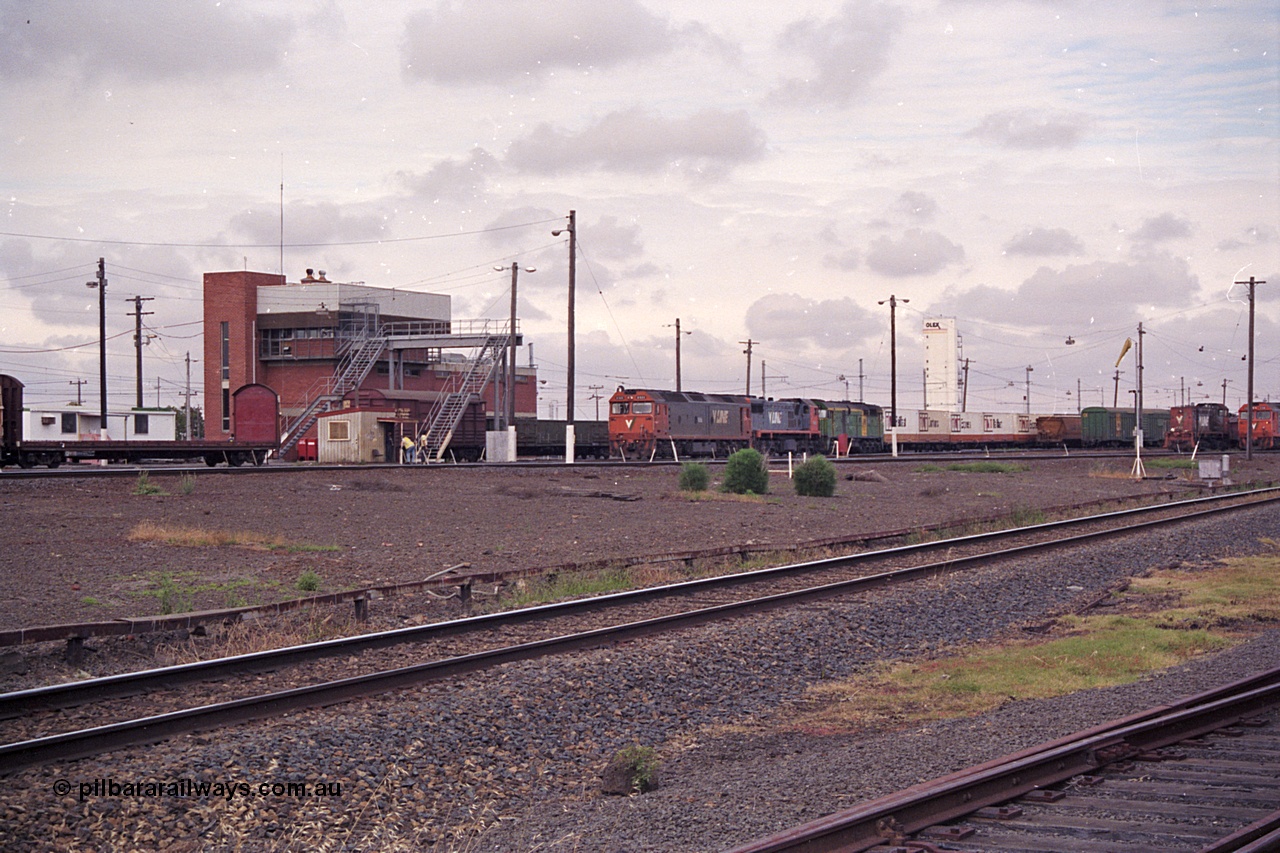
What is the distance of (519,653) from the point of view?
32.6ft

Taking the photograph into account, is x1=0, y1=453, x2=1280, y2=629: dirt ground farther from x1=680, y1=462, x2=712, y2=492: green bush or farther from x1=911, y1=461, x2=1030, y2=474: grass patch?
x1=911, y1=461, x2=1030, y2=474: grass patch

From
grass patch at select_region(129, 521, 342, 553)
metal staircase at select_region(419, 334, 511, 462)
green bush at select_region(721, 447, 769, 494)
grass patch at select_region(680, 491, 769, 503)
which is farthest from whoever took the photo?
metal staircase at select_region(419, 334, 511, 462)

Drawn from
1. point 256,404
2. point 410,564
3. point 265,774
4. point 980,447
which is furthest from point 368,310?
point 265,774

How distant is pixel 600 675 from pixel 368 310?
59.8 metres

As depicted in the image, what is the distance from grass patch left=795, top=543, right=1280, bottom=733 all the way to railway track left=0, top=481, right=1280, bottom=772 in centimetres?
255

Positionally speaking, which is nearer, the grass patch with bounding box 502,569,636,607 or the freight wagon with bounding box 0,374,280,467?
the grass patch with bounding box 502,569,636,607

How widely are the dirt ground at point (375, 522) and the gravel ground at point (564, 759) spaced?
17.4 ft

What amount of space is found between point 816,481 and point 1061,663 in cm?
2245

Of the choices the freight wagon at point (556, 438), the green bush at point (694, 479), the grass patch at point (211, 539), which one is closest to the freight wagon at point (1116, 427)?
the freight wagon at point (556, 438)

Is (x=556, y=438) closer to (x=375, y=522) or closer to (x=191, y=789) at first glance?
(x=375, y=522)

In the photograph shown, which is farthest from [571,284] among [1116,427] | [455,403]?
[1116,427]

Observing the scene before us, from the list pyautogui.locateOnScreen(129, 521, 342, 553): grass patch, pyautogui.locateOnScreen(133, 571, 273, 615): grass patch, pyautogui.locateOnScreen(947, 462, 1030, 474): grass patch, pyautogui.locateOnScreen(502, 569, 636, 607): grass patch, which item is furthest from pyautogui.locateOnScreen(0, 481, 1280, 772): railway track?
pyautogui.locateOnScreen(947, 462, 1030, 474): grass patch

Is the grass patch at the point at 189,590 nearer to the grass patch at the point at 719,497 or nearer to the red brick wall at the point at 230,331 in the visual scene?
the grass patch at the point at 719,497

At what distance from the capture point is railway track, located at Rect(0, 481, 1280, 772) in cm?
740
